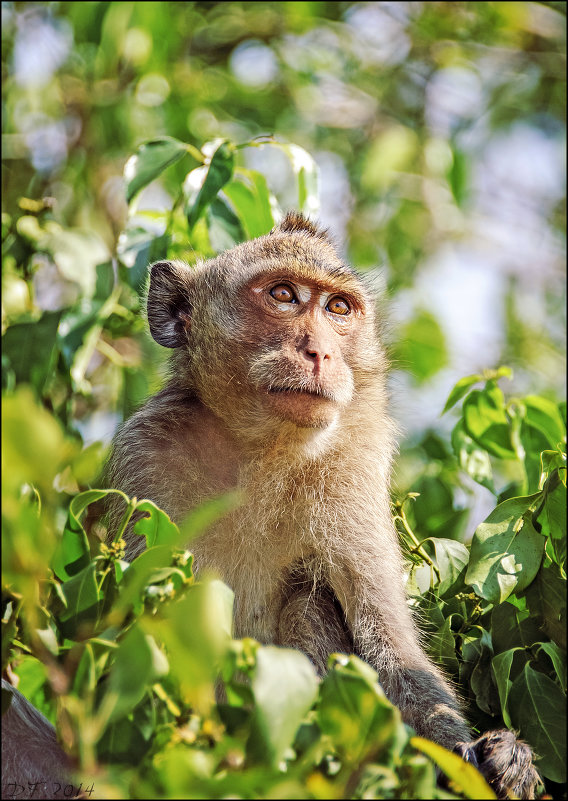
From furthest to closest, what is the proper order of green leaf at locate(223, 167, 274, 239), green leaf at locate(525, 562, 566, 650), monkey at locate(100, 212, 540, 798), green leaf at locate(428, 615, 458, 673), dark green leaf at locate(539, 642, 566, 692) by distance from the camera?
green leaf at locate(223, 167, 274, 239) → monkey at locate(100, 212, 540, 798) → green leaf at locate(428, 615, 458, 673) → green leaf at locate(525, 562, 566, 650) → dark green leaf at locate(539, 642, 566, 692)

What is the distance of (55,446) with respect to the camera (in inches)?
60.6

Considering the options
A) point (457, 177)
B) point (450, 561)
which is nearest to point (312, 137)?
point (457, 177)

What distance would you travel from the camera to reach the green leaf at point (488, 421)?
4539 mm

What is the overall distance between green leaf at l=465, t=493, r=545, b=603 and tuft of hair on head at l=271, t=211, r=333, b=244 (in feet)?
7.38

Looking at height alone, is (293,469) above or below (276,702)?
below

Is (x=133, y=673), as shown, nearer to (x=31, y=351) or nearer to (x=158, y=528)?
(x=158, y=528)

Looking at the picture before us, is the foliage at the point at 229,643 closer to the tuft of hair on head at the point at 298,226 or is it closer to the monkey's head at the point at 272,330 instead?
the monkey's head at the point at 272,330

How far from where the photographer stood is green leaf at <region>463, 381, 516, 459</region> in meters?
4.54

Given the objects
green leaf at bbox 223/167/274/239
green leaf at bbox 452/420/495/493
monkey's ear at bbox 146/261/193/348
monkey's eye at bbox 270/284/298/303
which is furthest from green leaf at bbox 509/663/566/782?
green leaf at bbox 223/167/274/239

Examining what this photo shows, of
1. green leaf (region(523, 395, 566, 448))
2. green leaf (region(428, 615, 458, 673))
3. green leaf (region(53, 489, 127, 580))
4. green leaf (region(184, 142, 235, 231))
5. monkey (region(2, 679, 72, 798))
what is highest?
green leaf (region(184, 142, 235, 231))

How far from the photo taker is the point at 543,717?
292 centimetres

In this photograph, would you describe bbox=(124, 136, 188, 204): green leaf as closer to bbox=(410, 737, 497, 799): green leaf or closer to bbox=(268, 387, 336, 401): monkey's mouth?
bbox=(268, 387, 336, 401): monkey's mouth

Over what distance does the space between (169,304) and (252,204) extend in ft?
2.95

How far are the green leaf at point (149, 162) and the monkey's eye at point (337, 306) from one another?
105 cm
